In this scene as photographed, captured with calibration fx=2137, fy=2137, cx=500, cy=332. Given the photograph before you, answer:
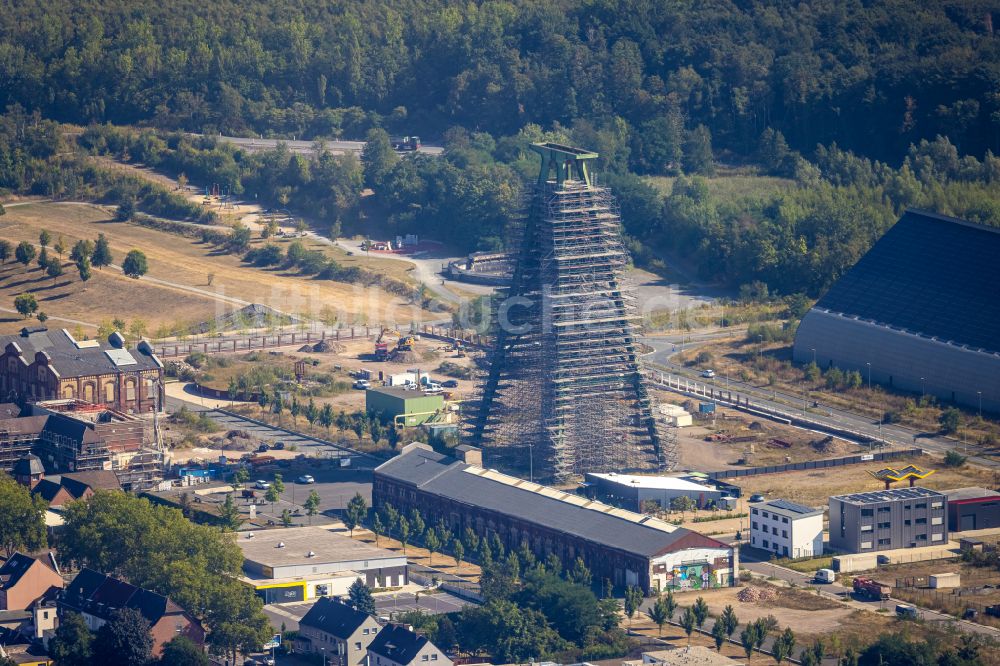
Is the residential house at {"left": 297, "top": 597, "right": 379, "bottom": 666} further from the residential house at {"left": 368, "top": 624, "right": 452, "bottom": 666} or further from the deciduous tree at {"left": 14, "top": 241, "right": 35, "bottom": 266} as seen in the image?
the deciduous tree at {"left": 14, "top": 241, "right": 35, "bottom": 266}

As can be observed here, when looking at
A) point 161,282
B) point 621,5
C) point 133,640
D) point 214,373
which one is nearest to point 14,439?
point 214,373

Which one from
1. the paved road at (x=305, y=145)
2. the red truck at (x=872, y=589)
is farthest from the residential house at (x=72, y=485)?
the paved road at (x=305, y=145)

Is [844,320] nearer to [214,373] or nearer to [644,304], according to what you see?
[644,304]

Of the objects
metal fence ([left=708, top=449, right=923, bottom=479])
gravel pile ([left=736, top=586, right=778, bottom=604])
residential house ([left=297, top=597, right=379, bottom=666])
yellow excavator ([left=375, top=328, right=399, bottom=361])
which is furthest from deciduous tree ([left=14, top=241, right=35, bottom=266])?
gravel pile ([left=736, top=586, right=778, bottom=604])

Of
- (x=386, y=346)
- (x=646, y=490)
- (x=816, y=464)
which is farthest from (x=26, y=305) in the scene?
(x=816, y=464)

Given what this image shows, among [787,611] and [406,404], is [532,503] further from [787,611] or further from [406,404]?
[406,404]

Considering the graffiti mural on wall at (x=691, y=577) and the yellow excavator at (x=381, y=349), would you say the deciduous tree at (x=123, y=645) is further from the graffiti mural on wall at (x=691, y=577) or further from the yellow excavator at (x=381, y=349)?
the yellow excavator at (x=381, y=349)
